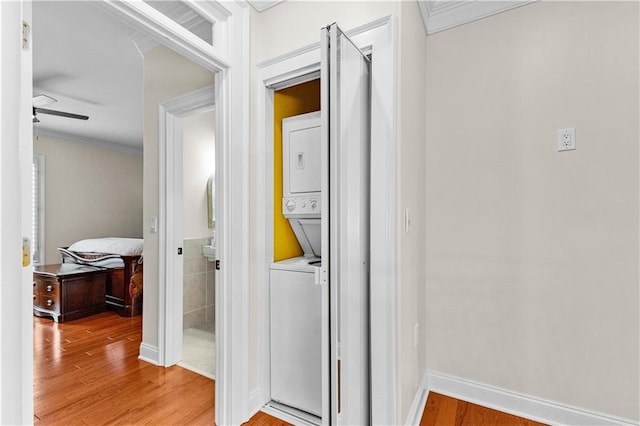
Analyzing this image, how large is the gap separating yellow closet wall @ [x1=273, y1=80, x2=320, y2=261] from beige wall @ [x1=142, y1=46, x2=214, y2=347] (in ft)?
3.18

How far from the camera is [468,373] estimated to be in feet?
6.58

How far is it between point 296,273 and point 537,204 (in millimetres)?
1374

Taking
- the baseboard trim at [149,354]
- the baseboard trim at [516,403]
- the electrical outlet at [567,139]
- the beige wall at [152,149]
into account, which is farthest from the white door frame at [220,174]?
the electrical outlet at [567,139]

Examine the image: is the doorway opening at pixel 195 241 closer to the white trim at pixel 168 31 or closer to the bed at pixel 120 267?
the bed at pixel 120 267

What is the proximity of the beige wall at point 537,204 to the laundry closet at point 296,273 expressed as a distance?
78 cm

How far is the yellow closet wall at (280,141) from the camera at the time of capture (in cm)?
202

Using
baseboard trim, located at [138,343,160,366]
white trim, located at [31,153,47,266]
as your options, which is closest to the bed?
white trim, located at [31,153,47,266]

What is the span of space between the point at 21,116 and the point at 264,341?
59.8 inches

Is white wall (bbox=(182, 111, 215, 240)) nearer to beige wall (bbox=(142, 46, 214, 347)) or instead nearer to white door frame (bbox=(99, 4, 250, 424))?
beige wall (bbox=(142, 46, 214, 347))

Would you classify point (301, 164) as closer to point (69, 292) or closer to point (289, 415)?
point (289, 415)

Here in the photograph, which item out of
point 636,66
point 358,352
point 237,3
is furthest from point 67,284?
point 636,66

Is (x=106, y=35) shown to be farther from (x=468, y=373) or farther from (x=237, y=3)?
(x=468, y=373)

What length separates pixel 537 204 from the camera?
1826 mm

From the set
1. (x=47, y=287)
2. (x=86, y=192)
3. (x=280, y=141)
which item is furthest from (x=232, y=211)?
(x=86, y=192)
